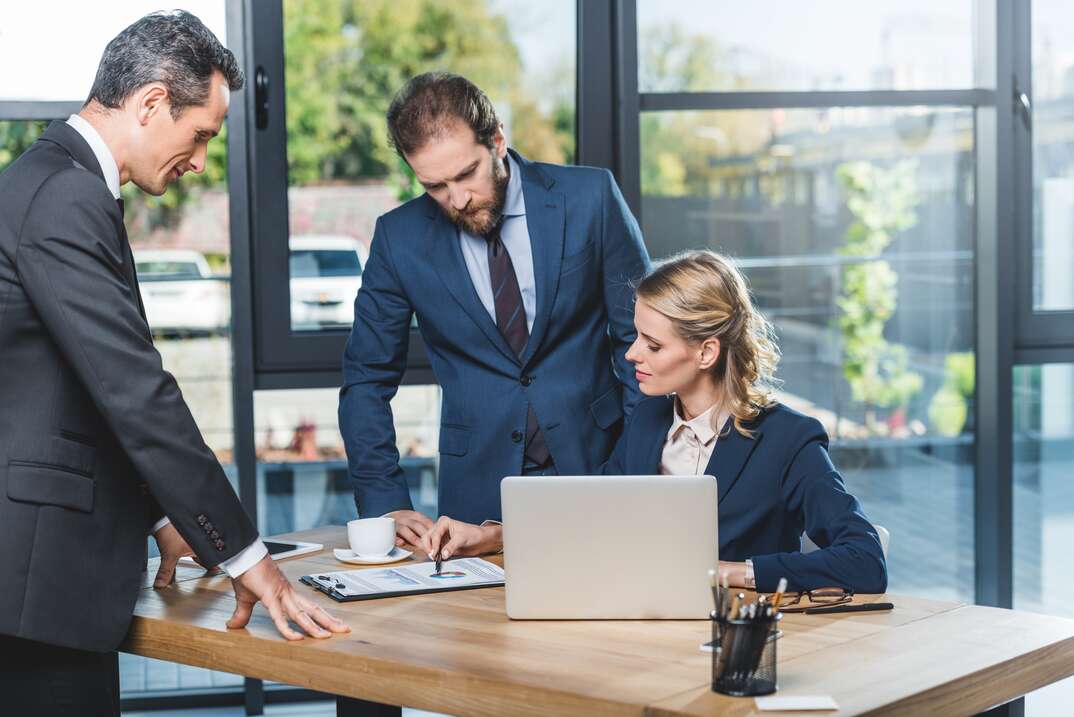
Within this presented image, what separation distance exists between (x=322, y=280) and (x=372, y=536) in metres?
1.70

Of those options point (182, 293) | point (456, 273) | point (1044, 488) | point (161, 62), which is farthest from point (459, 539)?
point (1044, 488)

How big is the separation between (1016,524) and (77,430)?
140 inches

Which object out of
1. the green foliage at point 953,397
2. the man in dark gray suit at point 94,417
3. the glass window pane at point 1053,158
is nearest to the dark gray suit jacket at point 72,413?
the man in dark gray suit at point 94,417

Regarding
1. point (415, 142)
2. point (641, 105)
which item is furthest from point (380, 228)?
point (641, 105)

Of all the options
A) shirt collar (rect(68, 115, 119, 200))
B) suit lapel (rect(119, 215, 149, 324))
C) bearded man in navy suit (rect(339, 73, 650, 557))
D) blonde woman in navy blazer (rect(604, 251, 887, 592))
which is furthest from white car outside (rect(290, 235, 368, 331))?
shirt collar (rect(68, 115, 119, 200))

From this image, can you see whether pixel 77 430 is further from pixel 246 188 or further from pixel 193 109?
pixel 246 188

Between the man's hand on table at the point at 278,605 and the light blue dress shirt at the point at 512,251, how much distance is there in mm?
990

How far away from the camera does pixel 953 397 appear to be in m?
4.41

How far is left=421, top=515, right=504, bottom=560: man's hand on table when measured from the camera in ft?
7.84

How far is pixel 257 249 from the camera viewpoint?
3.84 m

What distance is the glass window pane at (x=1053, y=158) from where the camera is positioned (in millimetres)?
4277

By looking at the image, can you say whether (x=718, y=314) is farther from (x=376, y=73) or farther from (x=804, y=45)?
(x=804, y=45)

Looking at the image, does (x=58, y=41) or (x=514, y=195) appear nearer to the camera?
(x=514, y=195)

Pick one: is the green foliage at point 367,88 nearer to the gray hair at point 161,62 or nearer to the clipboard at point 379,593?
the gray hair at point 161,62
